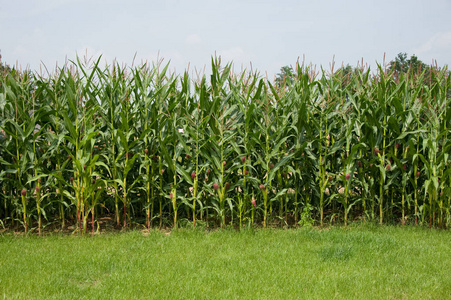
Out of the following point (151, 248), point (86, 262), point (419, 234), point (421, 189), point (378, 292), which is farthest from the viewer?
point (421, 189)

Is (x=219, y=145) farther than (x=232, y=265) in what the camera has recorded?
Yes

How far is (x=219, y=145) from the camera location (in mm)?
5473

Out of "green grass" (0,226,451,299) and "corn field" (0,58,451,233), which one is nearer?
"green grass" (0,226,451,299)

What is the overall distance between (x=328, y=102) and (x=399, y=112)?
966mm

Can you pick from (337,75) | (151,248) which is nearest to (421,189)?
(337,75)

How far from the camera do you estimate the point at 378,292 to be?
366 centimetres

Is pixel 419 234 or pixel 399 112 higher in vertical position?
pixel 399 112

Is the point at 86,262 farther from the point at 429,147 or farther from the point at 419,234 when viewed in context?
the point at 429,147

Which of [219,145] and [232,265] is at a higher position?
[219,145]

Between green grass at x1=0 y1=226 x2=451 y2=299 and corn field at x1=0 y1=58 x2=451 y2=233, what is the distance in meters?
0.52

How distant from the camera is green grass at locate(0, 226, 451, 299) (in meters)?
3.65

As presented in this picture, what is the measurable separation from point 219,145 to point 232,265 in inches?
69.3

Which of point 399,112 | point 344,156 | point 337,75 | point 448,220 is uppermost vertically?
point 337,75

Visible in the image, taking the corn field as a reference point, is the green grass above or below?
below
